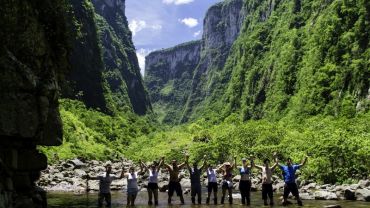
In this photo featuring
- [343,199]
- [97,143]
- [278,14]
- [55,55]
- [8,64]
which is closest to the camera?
[8,64]

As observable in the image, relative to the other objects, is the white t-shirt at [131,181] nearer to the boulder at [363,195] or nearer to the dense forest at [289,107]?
the dense forest at [289,107]

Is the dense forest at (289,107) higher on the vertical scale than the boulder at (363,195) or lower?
higher

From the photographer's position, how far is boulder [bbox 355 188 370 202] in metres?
25.1

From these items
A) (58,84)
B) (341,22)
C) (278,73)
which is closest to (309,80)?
(341,22)

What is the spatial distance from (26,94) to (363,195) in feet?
59.4

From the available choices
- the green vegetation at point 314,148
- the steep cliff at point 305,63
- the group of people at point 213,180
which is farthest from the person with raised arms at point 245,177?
the steep cliff at point 305,63

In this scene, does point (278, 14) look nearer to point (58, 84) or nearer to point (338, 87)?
point (338, 87)

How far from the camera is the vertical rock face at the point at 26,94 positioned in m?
17.3

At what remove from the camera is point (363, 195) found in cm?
2536

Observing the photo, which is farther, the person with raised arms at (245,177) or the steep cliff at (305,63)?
the steep cliff at (305,63)

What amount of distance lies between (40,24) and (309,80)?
93088 mm

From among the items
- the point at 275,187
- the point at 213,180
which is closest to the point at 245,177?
the point at 213,180

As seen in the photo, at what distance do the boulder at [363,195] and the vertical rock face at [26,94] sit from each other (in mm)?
16127

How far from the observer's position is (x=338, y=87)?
304 feet
